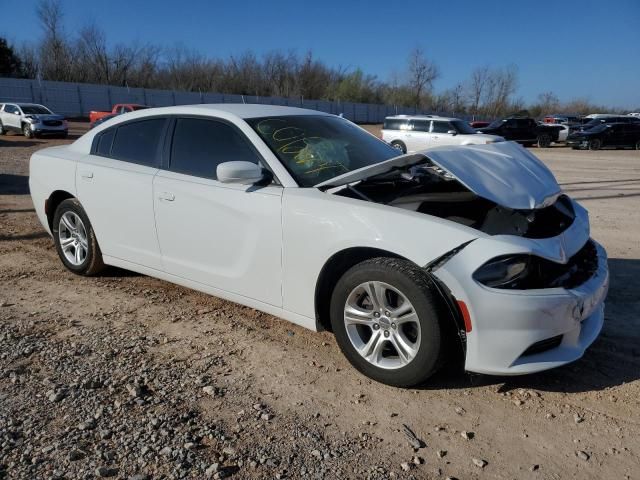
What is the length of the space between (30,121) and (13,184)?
15956 millimetres

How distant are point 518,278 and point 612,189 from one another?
1025 cm

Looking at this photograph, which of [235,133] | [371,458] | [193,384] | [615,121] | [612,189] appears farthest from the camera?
[615,121]

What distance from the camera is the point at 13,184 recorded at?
34.8 ft

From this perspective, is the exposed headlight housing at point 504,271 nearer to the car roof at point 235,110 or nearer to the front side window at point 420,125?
the car roof at point 235,110

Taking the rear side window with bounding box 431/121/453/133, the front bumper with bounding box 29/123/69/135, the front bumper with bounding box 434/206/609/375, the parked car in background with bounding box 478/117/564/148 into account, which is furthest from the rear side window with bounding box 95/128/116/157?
the parked car in background with bounding box 478/117/564/148

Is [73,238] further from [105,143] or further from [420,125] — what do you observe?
[420,125]

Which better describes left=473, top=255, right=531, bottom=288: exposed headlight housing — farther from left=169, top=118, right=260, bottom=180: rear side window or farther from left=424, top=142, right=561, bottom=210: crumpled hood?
left=169, top=118, right=260, bottom=180: rear side window

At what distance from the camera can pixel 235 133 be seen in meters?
3.79

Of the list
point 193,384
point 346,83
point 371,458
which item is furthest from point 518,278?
point 346,83

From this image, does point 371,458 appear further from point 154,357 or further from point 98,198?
point 98,198

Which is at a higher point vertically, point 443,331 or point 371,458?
point 443,331

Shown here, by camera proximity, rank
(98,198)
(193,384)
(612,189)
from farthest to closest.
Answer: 1. (612,189)
2. (98,198)
3. (193,384)

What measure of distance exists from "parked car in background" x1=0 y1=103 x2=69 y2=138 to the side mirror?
966 inches

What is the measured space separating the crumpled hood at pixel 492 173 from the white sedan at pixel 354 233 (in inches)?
0.5
